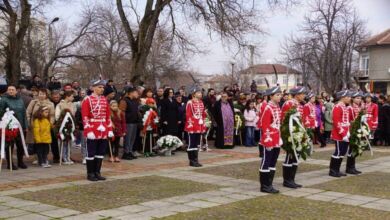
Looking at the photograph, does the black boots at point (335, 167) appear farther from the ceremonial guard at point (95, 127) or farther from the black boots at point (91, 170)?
the black boots at point (91, 170)

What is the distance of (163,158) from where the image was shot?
14.3 metres

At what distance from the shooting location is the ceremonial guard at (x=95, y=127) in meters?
10.3

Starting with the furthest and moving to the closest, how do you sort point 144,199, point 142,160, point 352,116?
point 142,160 < point 352,116 < point 144,199

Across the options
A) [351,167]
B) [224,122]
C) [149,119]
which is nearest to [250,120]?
[224,122]

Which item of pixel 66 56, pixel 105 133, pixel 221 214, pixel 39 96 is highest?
pixel 66 56

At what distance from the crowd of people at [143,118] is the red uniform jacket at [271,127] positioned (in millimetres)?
98

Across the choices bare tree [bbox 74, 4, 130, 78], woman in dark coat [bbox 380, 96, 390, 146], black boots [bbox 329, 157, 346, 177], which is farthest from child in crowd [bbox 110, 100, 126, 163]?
bare tree [bbox 74, 4, 130, 78]

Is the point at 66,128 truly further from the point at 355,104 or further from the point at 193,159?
the point at 355,104

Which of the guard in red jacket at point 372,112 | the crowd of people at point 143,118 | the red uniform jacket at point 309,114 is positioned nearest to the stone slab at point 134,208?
the crowd of people at point 143,118

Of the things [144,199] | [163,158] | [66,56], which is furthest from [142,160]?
[66,56]

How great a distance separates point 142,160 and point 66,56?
31.5m

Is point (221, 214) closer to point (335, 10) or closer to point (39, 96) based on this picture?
point (39, 96)

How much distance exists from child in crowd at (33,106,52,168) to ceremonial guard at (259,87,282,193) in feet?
17.0

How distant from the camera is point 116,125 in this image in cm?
1314
